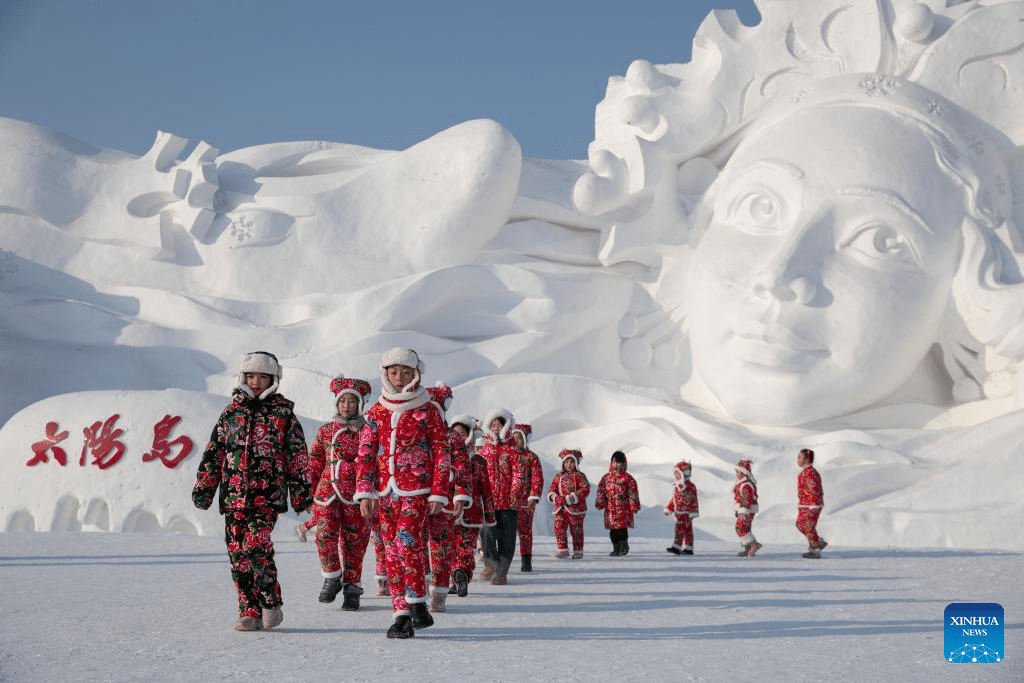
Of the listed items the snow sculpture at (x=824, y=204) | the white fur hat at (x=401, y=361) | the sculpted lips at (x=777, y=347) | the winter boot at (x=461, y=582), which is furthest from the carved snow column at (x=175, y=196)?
the white fur hat at (x=401, y=361)

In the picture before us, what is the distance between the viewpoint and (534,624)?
519 centimetres

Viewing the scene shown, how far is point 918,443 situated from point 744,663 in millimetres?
9577

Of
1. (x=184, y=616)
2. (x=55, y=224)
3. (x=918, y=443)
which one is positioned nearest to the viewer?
(x=184, y=616)

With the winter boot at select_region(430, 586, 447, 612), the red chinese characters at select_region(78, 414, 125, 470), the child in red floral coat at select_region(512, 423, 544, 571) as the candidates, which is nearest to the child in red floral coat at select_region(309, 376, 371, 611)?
the winter boot at select_region(430, 586, 447, 612)

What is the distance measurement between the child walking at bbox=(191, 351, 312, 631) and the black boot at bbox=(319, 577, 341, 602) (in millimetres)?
771

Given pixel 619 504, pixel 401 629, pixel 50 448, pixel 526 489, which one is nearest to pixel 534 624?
pixel 401 629

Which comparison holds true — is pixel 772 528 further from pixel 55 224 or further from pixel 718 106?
pixel 55 224

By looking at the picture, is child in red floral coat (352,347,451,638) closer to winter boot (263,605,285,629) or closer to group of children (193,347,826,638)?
group of children (193,347,826,638)

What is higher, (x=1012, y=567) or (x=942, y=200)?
(x=942, y=200)

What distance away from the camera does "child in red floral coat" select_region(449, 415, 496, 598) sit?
6.23 m

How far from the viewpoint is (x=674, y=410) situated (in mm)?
14164

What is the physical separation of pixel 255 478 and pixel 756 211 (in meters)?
10.3

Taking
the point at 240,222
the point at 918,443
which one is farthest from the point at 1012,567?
the point at 240,222

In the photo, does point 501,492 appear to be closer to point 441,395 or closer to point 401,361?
point 441,395
